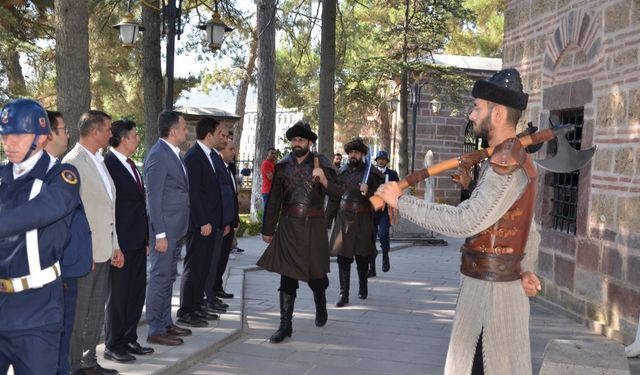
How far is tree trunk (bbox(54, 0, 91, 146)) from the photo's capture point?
6.79m

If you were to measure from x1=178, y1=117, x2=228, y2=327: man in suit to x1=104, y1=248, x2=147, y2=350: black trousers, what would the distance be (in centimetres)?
110

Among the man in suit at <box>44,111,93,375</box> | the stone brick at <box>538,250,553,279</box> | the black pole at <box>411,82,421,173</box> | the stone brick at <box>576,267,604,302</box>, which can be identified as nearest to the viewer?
the man in suit at <box>44,111,93,375</box>

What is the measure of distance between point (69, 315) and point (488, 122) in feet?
8.65

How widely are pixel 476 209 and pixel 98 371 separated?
330cm

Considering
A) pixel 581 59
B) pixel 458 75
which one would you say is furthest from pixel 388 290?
pixel 458 75

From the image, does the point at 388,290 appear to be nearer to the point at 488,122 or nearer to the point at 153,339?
the point at 153,339

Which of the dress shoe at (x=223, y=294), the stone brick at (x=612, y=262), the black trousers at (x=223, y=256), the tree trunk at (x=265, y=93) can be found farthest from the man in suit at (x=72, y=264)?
the tree trunk at (x=265, y=93)

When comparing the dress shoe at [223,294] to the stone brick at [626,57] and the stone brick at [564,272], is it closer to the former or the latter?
the stone brick at [564,272]

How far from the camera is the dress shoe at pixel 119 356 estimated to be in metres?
5.75

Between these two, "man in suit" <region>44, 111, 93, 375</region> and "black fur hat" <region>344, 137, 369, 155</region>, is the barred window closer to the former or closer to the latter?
"black fur hat" <region>344, 137, 369, 155</region>

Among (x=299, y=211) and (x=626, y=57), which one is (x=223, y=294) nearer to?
(x=299, y=211)

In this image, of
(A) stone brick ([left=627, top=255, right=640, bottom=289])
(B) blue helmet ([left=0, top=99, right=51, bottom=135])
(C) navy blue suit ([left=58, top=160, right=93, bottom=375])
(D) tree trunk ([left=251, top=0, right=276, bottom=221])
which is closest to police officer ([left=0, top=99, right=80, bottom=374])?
(B) blue helmet ([left=0, top=99, right=51, bottom=135])

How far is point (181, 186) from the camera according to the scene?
21.1 ft

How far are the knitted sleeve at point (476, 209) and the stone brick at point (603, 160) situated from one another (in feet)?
16.7
